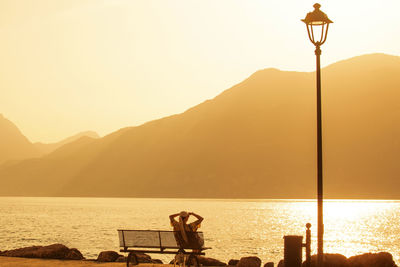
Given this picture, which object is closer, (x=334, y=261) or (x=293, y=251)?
(x=293, y=251)

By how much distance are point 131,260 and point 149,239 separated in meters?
1.50

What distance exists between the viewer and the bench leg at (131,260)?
18438 millimetres

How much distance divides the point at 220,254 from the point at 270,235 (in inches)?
1297

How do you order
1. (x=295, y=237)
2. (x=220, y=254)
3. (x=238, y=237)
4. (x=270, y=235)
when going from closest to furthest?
(x=295, y=237) < (x=220, y=254) < (x=238, y=237) < (x=270, y=235)

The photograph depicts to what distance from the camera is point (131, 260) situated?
64.4 feet

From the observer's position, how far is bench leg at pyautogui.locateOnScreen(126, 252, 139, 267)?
60.5 feet

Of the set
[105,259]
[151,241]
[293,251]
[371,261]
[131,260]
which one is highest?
[151,241]

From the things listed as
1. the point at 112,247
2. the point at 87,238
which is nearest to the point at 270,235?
the point at 87,238

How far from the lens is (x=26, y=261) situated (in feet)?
66.6

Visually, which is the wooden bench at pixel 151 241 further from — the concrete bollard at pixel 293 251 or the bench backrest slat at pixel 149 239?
the concrete bollard at pixel 293 251

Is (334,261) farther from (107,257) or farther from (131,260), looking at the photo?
(107,257)

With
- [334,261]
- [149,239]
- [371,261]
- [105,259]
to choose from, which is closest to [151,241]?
[149,239]

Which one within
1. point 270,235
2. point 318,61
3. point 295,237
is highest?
point 318,61

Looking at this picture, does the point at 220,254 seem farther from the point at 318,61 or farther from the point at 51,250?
the point at 318,61
